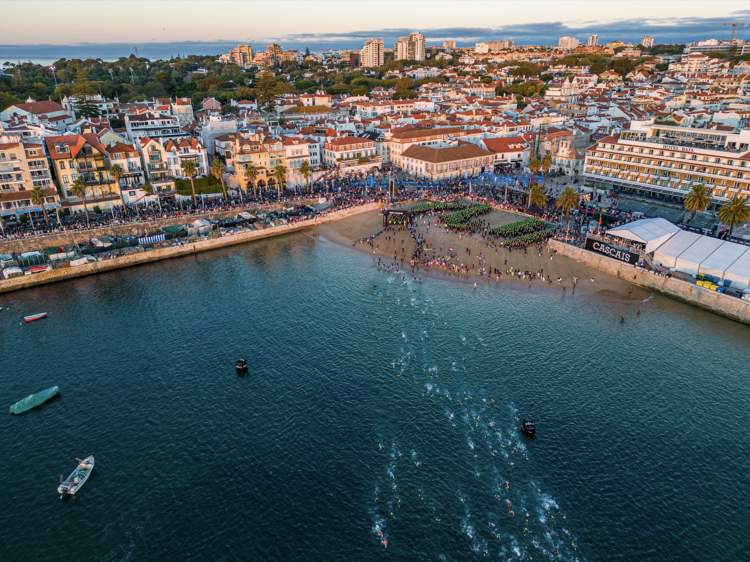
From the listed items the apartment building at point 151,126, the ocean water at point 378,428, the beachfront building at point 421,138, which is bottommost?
the ocean water at point 378,428

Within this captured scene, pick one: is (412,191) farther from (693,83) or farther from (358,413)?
(693,83)

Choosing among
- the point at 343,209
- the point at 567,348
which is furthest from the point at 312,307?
the point at 343,209

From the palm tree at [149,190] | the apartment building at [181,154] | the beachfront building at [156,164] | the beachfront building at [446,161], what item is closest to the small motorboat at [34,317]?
the palm tree at [149,190]

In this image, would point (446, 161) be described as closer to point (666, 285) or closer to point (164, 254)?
point (666, 285)

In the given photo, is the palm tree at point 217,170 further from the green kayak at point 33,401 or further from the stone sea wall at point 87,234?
the green kayak at point 33,401

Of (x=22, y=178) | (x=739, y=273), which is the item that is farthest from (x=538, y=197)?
(x=22, y=178)

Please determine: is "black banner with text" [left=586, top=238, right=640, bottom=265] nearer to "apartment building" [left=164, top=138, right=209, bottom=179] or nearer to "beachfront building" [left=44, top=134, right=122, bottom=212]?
"apartment building" [left=164, top=138, right=209, bottom=179]
